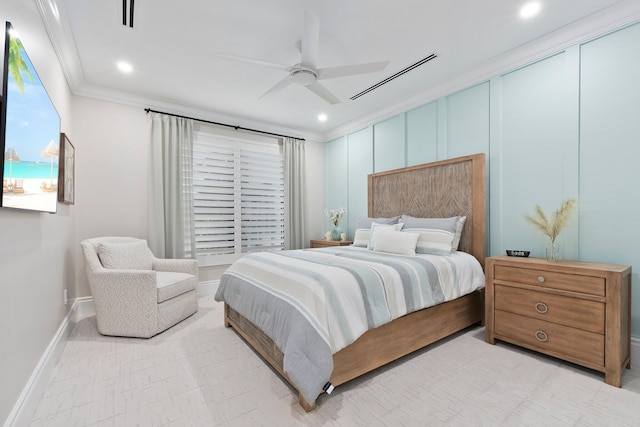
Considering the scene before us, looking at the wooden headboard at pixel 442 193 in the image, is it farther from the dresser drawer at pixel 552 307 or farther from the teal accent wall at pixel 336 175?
the teal accent wall at pixel 336 175

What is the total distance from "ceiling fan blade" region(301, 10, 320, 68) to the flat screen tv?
1.61 m

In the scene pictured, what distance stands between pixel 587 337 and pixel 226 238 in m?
4.22

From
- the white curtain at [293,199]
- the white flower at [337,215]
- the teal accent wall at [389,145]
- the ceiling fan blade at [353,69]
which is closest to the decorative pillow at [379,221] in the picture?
the teal accent wall at [389,145]

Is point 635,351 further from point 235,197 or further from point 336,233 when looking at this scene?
point 235,197

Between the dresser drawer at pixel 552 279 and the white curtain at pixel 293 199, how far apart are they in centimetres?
319

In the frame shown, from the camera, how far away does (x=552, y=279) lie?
2.26 metres

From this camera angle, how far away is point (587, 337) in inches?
81.9

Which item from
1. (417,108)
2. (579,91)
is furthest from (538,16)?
(417,108)

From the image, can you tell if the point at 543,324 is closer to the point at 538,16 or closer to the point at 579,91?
the point at 579,91

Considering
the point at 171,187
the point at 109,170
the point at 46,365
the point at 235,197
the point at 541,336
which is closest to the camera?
→ the point at 46,365

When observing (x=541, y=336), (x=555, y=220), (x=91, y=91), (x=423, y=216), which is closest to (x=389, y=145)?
(x=423, y=216)

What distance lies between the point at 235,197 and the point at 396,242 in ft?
8.98

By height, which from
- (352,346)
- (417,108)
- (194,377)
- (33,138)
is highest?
(417,108)

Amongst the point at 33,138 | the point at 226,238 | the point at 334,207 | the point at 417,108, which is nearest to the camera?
the point at 33,138
